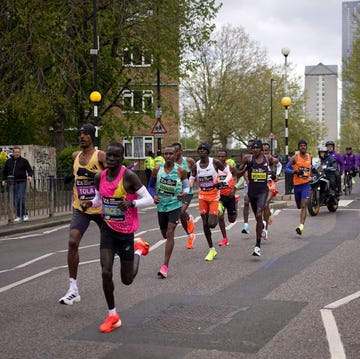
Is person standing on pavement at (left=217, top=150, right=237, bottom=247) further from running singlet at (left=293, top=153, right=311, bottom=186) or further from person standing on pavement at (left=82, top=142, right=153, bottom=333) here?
person standing on pavement at (left=82, top=142, right=153, bottom=333)

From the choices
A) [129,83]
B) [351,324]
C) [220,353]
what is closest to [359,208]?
[351,324]

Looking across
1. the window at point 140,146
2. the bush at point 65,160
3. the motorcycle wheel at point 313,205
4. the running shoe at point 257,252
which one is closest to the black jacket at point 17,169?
the motorcycle wheel at point 313,205

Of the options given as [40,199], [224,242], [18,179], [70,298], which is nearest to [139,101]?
[40,199]

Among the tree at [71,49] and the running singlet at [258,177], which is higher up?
the tree at [71,49]

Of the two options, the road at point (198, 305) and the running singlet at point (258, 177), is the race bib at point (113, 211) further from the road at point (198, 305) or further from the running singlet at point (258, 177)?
the running singlet at point (258, 177)

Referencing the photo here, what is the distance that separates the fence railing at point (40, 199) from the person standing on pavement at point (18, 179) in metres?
0.07

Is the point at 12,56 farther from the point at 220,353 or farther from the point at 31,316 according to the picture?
the point at 220,353

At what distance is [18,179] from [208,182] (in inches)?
290

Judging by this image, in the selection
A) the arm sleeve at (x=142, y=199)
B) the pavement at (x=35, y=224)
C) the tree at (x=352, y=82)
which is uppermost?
the tree at (x=352, y=82)

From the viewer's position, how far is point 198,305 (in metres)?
7.01

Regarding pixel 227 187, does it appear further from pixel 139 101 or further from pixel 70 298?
pixel 139 101

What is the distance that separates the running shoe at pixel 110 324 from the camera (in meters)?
5.97

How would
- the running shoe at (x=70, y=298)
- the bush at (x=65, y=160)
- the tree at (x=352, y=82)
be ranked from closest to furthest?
the running shoe at (x=70, y=298)
the bush at (x=65, y=160)
the tree at (x=352, y=82)

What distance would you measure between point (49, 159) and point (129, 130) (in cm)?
675
